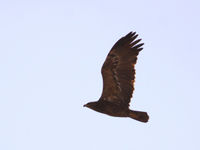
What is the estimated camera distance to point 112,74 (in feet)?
21.4

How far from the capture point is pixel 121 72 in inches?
254

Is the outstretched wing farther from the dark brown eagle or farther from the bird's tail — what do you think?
the bird's tail

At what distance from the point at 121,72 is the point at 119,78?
0.55 ft

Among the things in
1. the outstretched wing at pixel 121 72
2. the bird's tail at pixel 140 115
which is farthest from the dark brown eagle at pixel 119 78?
the bird's tail at pixel 140 115

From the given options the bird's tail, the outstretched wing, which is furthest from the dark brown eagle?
the bird's tail

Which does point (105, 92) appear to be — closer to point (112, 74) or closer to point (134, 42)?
point (112, 74)

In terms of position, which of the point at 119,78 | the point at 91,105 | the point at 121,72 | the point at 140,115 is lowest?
the point at 140,115

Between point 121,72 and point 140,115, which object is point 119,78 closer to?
point 121,72

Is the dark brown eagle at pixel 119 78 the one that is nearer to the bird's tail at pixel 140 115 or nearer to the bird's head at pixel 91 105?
the bird's head at pixel 91 105

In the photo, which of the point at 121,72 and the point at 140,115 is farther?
the point at 121,72

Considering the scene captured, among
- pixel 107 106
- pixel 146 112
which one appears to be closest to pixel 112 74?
pixel 107 106

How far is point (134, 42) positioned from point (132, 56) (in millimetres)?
398

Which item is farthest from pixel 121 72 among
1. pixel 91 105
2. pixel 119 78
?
pixel 91 105

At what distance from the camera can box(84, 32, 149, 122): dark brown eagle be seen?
6336 mm
